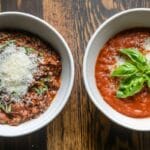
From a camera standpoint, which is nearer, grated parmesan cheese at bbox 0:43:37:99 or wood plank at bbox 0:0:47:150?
grated parmesan cheese at bbox 0:43:37:99

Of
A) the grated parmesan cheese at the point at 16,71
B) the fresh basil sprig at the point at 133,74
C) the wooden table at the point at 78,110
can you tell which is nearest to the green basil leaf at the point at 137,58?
the fresh basil sprig at the point at 133,74

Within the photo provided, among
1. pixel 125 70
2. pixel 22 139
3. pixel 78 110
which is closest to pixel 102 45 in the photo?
pixel 125 70

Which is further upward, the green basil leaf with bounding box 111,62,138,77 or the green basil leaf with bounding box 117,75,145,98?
the green basil leaf with bounding box 111,62,138,77

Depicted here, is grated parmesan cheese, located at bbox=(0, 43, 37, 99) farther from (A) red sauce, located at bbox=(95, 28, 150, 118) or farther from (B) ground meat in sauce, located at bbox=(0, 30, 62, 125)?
(A) red sauce, located at bbox=(95, 28, 150, 118)

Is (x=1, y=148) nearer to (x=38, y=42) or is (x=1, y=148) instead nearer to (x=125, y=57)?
(x=38, y=42)

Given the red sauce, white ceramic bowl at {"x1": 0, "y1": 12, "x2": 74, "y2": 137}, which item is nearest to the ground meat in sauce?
white ceramic bowl at {"x1": 0, "y1": 12, "x2": 74, "y2": 137}

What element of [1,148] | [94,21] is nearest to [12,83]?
[1,148]

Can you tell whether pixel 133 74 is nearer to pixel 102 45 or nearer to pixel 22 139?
pixel 102 45
